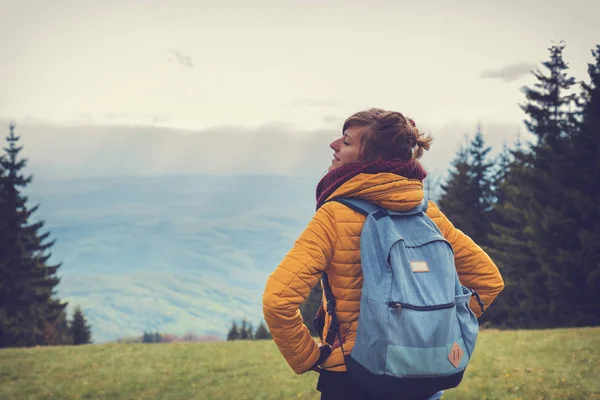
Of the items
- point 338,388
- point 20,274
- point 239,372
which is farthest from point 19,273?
point 338,388

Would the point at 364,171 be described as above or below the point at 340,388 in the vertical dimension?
above

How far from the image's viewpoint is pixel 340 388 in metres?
2.48

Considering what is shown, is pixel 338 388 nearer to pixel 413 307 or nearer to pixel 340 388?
pixel 340 388

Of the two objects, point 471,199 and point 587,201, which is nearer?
point 587,201

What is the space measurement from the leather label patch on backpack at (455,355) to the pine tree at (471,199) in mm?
35144

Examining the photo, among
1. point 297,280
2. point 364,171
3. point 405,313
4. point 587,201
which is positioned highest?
point 587,201

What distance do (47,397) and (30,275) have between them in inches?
1107

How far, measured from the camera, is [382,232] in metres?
2.32

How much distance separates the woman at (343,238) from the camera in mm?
2318

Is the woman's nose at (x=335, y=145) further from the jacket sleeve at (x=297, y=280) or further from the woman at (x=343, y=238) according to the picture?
the jacket sleeve at (x=297, y=280)

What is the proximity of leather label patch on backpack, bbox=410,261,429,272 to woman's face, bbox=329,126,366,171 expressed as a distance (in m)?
0.54

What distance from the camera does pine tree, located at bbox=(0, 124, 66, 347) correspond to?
112 ft

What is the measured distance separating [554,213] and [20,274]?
102 ft

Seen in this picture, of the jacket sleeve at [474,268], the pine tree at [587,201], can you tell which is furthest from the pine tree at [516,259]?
the jacket sleeve at [474,268]
